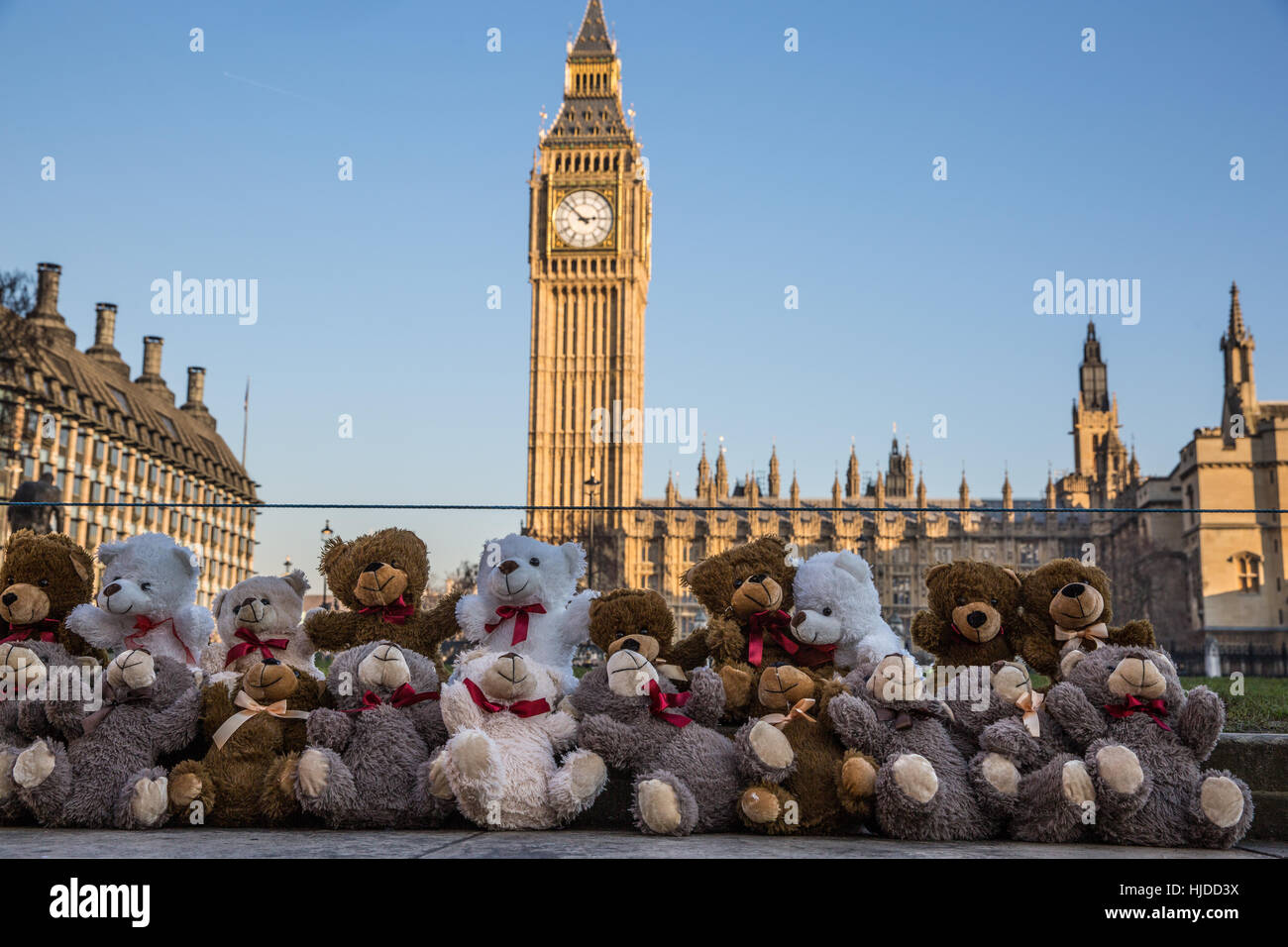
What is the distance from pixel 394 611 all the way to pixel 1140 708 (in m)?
2.63

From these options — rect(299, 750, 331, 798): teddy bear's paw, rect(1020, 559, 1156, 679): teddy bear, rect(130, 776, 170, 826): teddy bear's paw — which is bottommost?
rect(130, 776, 170, 826): teddy bear's paw

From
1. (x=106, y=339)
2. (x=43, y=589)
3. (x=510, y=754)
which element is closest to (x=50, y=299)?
(x=106, y=339)

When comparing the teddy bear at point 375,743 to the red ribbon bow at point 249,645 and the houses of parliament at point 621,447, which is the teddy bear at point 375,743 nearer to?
the red ribbon bow at point 249,645

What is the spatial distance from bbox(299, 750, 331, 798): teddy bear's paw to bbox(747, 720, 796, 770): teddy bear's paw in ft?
4.40

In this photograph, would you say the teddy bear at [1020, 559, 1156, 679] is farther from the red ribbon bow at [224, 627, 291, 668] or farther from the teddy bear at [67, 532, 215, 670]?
the teddy bear at [67, 532, 215, 670]

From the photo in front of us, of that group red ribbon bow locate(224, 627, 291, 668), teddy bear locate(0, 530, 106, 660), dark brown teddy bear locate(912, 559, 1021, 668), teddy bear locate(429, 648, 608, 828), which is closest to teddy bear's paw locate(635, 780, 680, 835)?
teddy bear locate(429, 648, 608, 828)

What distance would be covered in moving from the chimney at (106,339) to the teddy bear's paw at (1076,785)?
60879 millimetres

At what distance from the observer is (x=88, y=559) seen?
4.85 m

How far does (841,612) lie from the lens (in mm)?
4523

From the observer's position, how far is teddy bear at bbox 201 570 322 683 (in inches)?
182
